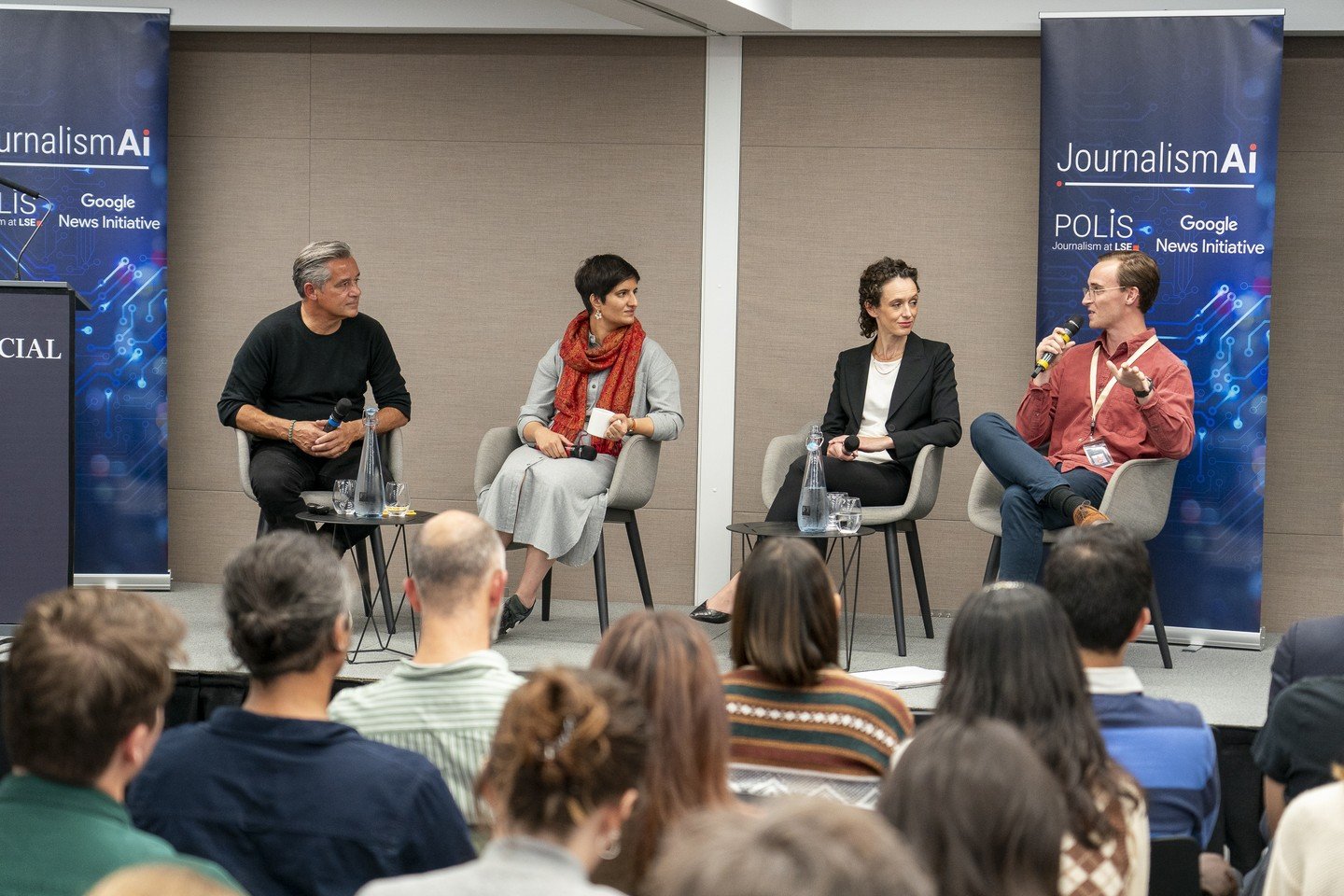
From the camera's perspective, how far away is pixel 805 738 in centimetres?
223

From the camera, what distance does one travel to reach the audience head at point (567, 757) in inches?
53.4

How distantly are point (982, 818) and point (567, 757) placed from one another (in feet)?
1.30

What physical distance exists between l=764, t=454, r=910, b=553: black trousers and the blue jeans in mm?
387

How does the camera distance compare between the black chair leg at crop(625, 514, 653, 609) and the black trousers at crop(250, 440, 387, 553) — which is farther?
the black chair leg at crop(625, 514, 653, 609)

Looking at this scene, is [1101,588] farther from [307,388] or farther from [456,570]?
[307,388]

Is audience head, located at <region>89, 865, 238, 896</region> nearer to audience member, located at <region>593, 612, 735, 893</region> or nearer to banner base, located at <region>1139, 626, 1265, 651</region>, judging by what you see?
audience member, located at <region>593, 612, 735, 893</region>

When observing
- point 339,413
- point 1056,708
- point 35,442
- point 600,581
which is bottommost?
point 600,581

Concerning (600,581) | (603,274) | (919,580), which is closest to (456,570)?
(600,581)

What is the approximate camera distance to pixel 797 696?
224 cm

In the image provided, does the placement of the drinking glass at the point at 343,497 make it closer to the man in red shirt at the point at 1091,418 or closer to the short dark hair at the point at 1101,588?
the man in red shirt at the point at 1091,418

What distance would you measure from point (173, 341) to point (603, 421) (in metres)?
2.12

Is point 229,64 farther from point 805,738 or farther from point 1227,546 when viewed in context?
point 805,738

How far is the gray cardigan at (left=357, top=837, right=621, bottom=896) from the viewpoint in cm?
126

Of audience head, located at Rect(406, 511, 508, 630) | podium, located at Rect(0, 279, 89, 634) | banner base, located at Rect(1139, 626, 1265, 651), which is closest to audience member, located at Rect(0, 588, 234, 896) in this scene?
audience head, located at Rect(406, 511, 508, 630)
